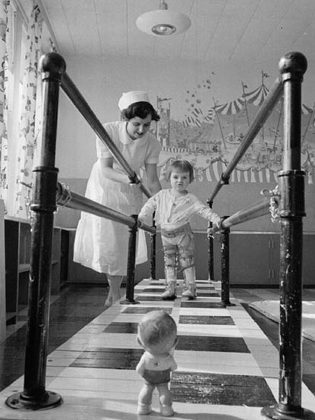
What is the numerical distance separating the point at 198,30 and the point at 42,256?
5601 millimetres

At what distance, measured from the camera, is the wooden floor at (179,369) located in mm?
967

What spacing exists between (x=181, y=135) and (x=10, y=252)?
414cm

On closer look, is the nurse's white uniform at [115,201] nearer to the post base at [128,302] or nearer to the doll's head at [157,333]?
the post base at [128,302]

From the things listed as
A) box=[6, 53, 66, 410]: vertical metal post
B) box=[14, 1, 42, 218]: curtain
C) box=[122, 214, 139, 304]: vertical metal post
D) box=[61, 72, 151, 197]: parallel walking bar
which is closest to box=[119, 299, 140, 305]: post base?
box=[122, 214, 139, 304]: vertical metal post

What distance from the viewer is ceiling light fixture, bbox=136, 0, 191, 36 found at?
4758 mm

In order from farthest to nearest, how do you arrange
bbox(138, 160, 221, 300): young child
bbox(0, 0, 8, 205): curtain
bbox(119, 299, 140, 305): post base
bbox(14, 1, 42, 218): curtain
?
1. bbox(14, 1, 42, 218): curtain
2. bbox(0, 0, 8, 205): curtain
3. bbox(138, 160, 221, 300): young child
4. bbox(119, 299, 140, 305): post base

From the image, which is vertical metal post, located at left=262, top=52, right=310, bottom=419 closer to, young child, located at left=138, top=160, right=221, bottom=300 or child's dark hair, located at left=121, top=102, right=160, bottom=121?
young child, located at left=138, top=160, right=221, bottom=300

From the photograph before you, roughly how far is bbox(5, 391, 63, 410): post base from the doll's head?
0.23 meters

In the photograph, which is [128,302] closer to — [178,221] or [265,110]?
[178,221]

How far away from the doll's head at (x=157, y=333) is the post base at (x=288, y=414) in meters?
0.23

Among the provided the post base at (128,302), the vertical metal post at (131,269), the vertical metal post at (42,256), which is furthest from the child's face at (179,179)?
the vertical metal post at (42,256)

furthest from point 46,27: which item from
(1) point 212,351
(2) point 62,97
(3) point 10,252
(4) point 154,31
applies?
(1) point 212,351

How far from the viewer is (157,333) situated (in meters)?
0.91

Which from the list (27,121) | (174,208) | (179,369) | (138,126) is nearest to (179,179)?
(174,208)
